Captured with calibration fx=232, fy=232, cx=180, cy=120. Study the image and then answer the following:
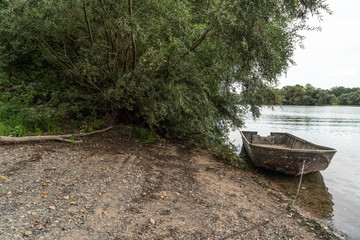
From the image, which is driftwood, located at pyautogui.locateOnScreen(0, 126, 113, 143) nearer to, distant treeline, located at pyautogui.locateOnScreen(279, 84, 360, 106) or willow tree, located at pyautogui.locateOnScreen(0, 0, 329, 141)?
willow tree, located at pyautogui.locateOnScreen(0, 0, 329, 141)

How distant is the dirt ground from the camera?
3311mm

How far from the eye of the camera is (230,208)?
15.4 ft

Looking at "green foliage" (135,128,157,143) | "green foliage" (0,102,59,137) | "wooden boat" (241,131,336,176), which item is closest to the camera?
"green foliage" (0,102,59,137)

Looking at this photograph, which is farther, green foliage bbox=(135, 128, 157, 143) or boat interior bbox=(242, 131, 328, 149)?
boat interior bbox=(242, 131, 328, 149)

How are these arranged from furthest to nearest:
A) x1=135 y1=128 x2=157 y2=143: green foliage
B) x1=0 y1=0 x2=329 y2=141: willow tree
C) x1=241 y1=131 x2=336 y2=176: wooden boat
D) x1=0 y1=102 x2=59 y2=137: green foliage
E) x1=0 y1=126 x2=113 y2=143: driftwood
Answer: x1=135 y1=128 x2=157 y2=143: green foliage, x1=241 y1=131 x2=336 y2=176: wooden boat, x1=0 y1=102 x2=59 y2=137: green foliage, x1=0 y1=126 x2=113 y2=143: driftwood, x1=0 y1=0 x2=329 y2=141: willow tree

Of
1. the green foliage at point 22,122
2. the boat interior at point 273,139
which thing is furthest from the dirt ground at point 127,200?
the boat interior at point 273,139

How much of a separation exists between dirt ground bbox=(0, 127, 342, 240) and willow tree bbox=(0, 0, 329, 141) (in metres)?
1.48

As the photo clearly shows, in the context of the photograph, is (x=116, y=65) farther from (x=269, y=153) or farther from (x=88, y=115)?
(x=269, y=153)

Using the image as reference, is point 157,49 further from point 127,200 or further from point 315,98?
point 315,98

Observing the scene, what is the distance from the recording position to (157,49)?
231 inches

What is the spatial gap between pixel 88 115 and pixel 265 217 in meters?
6.67

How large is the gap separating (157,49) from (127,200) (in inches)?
144

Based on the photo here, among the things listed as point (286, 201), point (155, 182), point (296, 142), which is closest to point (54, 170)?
point (155, 182)

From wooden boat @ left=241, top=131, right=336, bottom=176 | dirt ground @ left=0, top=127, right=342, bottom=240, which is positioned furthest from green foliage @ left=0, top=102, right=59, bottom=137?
wooden boat @ left=241, top=131, right=336, bottom=176
